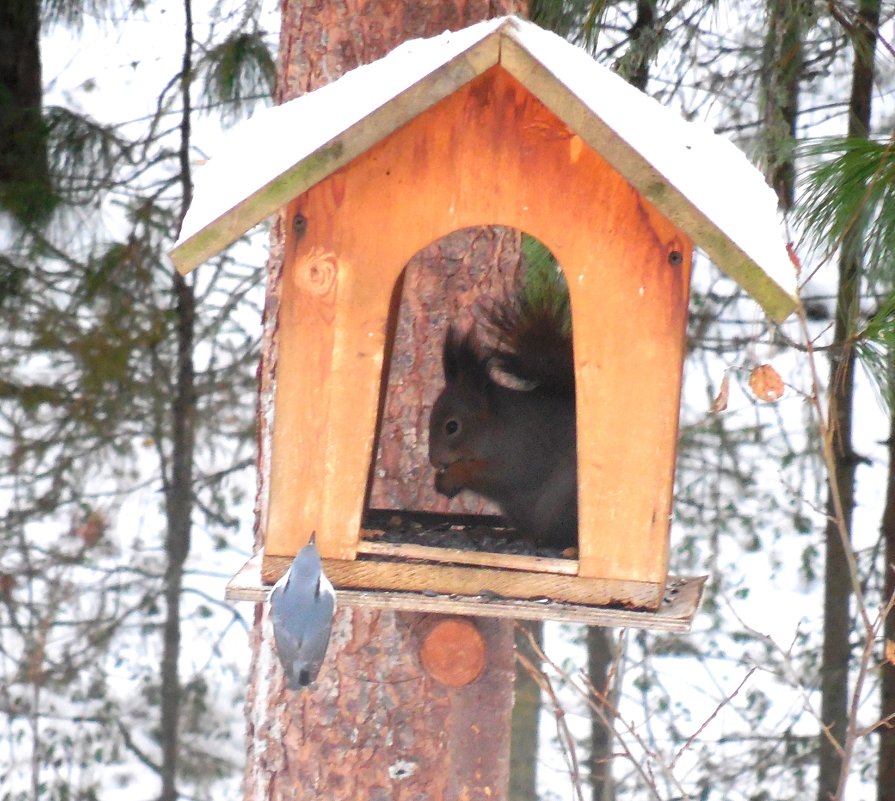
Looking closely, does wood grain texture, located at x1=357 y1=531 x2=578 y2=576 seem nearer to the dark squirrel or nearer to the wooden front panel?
the wooden front panel

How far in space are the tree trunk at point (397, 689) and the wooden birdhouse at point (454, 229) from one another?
0.62m

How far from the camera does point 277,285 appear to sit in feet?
7.56

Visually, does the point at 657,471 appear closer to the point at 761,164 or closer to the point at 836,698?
the point at 761,164

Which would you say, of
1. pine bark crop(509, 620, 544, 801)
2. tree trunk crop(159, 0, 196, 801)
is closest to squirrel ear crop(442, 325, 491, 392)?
tree trunk crop(159, 0, 196, 801)

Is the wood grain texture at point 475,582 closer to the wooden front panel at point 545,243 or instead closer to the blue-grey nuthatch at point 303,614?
the wooden front panel at point 545,243

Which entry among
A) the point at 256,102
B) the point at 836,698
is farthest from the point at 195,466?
the point at 836,698

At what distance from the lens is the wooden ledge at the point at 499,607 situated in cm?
152

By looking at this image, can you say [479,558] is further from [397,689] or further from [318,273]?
[397,689]

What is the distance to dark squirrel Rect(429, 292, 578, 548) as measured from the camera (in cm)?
195

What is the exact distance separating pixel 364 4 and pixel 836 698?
2.61m

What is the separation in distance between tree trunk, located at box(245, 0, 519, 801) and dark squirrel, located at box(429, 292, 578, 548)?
24 cm

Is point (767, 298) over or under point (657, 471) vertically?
over

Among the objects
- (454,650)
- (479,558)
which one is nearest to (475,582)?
(479,558)

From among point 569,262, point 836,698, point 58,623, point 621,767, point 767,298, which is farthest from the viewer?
point 621,767
